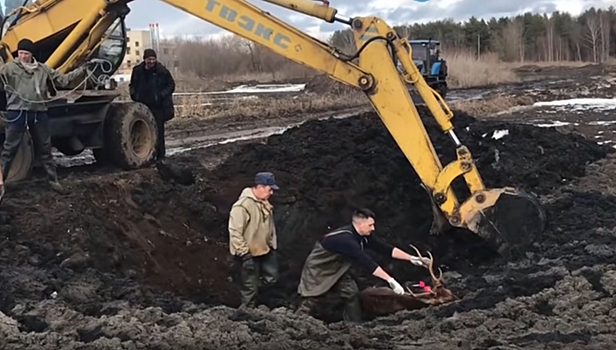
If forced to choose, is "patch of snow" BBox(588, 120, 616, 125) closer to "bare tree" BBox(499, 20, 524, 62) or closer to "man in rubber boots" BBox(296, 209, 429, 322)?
"man in rubber boots" BBox(296, 209, 429, 322)

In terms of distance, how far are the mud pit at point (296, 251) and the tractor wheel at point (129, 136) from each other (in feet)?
1.23

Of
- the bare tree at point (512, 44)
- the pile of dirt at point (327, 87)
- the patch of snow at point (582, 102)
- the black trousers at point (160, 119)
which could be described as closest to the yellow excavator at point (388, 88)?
the black trousers at point (160, 119)

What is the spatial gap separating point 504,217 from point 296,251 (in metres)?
2.67

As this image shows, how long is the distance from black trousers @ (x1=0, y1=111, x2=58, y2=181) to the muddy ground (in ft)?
1.09

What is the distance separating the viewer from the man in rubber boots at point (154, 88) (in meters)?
12.0

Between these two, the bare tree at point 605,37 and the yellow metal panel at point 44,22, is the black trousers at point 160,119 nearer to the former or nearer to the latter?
the yellow metal panel at point 44,22

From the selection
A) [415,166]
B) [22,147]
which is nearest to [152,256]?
[22,147]

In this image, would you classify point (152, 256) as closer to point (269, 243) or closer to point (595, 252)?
point (269, 243)

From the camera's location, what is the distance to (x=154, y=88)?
12141 mm

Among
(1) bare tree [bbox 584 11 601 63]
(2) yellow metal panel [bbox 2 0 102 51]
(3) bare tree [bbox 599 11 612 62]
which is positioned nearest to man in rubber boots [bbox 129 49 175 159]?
(2) yellow metal panel [bbox 2 0 102 51]

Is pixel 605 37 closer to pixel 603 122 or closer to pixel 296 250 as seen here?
pixel 603 122

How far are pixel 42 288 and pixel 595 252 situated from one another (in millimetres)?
4913

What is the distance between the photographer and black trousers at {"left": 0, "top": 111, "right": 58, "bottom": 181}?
30.3 ft

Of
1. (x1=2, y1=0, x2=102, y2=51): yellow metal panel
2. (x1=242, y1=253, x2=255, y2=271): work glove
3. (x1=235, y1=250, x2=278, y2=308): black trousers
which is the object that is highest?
(x1=2, y1=0, x2=102, y2=51): yellow metal panel
